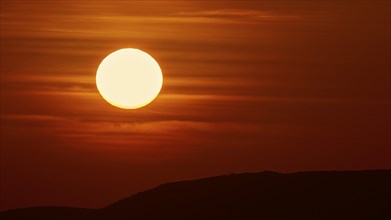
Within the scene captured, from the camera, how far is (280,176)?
252 feet

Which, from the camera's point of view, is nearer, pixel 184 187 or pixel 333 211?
pixel 333 211

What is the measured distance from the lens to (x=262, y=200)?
73.9 meters

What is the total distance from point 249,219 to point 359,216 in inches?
195

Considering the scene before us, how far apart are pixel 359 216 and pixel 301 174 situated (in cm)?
733

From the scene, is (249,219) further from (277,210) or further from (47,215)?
(47,215)

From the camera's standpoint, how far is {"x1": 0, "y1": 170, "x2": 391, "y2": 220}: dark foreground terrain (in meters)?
71.2

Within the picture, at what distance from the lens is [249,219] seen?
71.4m

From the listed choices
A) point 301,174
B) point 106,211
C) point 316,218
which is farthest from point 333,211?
point 106,211

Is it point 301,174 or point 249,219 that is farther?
point 301,174

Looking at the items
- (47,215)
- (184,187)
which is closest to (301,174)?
(184,187)

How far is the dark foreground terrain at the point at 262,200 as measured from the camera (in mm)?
71250

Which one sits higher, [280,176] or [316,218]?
[280,176]

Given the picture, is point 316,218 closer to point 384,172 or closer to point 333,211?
point 333,211

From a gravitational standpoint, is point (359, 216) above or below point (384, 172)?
below
